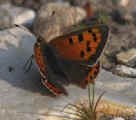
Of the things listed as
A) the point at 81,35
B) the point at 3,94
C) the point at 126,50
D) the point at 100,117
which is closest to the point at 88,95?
the point at 100,117

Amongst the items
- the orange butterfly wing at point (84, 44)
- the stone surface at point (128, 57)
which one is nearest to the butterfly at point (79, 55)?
the orange butterfly wing at point (84, 44)

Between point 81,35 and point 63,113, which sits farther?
point 81,35

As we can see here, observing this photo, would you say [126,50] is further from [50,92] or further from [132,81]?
[50,92]

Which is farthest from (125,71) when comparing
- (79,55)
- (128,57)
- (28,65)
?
(28,65)

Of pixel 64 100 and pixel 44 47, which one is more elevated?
pixel 44 47

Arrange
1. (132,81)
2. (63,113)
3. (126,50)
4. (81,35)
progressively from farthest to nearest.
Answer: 1. (126,50)
2. (132,81)
3. (81,35)
4. (63,113)

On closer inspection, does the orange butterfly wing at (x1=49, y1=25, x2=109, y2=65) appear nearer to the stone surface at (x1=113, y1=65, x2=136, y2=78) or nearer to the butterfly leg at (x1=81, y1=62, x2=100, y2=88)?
the butterfly leg at (x1=81, y1=62, x2=100, y2=88)

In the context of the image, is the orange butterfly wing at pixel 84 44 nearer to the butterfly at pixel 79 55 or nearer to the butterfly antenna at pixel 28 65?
the butterfly at pixel 79 55
